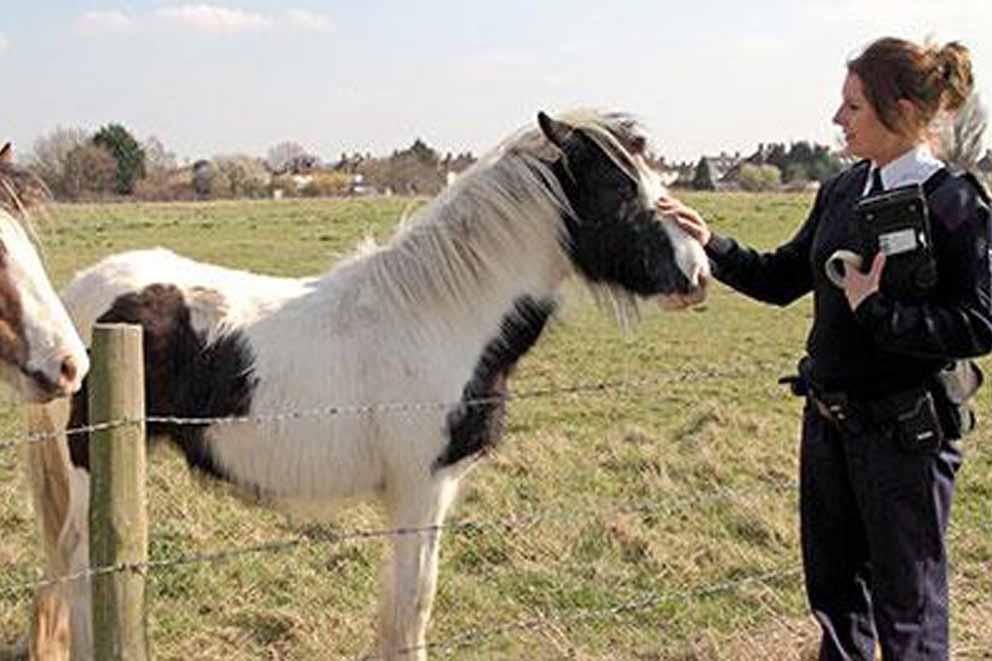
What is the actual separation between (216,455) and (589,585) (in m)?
1.97

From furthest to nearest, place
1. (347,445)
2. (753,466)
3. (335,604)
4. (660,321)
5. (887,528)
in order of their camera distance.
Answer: (660,321)
(753,466)
(335,604)
(347,445)
(887,528)

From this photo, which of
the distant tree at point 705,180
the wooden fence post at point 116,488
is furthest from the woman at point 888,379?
the distant tree at point 705,180

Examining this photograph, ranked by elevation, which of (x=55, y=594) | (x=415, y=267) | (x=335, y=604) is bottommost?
(x=335, y=604)

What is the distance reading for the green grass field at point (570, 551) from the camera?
14.8 feet

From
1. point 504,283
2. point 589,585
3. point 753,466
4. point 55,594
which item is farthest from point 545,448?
point 55,594

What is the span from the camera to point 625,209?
405 centimetres

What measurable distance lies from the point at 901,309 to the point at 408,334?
1857 mm

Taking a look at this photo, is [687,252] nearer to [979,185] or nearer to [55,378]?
[979,185]

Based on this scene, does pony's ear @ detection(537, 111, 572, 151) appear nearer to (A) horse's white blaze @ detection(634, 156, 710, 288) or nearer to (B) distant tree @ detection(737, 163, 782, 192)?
(A) horse's white blaze @ detection(634, 156, 710, 288)

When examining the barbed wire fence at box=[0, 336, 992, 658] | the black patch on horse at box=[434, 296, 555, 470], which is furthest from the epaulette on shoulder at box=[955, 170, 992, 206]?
the black patch on horse at box=[434, 296, 555, 470]

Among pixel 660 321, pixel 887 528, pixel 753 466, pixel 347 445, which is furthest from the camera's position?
pixel 660 321

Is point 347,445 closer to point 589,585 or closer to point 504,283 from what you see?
point 504,283

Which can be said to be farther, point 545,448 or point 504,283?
point 545,448

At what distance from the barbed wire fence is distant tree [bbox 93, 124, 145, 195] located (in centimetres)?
4445
